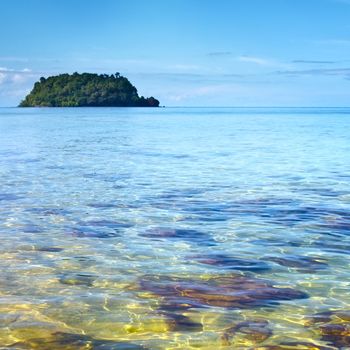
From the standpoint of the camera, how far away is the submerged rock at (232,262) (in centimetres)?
932

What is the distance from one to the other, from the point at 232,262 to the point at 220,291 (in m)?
1.57

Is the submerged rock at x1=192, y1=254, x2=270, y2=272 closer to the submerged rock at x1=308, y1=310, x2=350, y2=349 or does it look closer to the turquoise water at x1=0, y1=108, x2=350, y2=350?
the turquoise water at x1=0, y1=108, x2=350, y2=350

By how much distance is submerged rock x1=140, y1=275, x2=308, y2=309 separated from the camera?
7.70m

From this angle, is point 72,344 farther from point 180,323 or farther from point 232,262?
point 232,262

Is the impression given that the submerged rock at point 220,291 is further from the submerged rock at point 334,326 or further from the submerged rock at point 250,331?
the submerged rock at point 334,326

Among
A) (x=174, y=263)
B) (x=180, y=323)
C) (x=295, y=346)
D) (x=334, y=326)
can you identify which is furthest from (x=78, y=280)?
(x=334, y=326)

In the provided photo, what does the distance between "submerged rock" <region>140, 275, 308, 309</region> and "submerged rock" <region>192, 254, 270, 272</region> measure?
0.52m

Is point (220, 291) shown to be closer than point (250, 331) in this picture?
No

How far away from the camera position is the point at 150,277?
8.82m

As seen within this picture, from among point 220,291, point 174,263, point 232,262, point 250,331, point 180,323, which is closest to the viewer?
point 250,331

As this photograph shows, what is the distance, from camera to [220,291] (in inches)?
320

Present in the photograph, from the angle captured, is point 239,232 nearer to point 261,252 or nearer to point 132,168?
point 261,252

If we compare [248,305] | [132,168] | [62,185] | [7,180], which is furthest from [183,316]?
[132,168]

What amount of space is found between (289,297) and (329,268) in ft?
5.47
